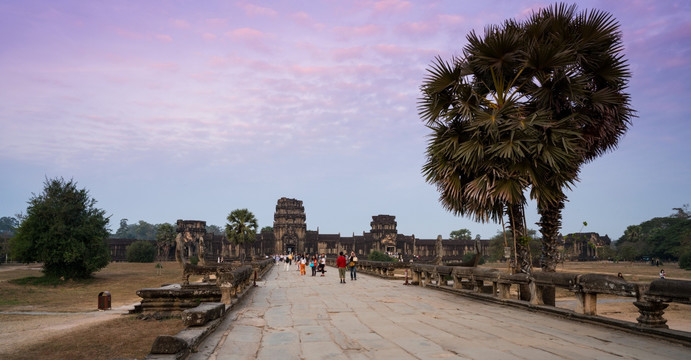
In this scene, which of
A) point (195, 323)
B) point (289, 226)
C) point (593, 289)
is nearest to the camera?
point (195, 323)

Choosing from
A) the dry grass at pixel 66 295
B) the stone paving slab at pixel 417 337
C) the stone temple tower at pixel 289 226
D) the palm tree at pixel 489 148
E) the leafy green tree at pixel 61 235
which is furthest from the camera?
the stone temple tower at pixel 289 226

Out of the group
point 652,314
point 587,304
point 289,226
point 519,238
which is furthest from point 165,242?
point 652,314

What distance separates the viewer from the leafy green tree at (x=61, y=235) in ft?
122

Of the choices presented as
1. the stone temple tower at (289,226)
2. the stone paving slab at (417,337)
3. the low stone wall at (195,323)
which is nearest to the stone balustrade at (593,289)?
the stone paving slab at (417,337)

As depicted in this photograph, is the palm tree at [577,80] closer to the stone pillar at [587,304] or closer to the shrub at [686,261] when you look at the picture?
the stone pillar at [587,304]

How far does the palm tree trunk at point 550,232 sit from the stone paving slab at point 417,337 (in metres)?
2.60

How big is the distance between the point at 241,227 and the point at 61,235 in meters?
32.9

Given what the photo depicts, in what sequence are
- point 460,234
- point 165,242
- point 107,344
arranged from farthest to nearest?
point 460,234, point 165,242, point 107,344

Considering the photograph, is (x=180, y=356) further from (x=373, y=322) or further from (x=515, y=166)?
(x=515, y=166)

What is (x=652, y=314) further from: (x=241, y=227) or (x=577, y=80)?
(x=241, y=227)

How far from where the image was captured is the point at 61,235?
37.6 m

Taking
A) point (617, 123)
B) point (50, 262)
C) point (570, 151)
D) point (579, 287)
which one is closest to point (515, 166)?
point (570, 151)

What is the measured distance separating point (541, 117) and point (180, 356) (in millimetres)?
10236

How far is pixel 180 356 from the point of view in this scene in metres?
5.04
